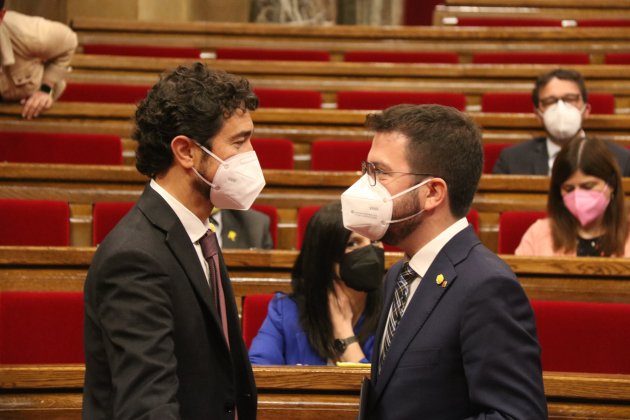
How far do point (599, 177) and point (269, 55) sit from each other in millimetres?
1199

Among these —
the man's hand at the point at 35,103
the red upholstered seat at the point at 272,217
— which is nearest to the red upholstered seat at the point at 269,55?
the man's hand at the point at 35,103

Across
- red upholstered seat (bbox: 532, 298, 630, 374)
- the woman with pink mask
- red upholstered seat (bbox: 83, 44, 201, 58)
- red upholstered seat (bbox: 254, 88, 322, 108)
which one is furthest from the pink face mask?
red upholstered seat (bbox: 83, 44, 201, 58)

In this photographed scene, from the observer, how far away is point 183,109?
55 cm

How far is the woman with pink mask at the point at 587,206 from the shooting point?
1.11m

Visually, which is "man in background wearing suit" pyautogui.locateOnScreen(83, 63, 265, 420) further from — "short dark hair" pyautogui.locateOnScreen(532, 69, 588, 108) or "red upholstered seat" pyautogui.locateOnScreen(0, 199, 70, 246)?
"short dark hair" pyautogui.locateOnScreen(532, 69, 588, 108)

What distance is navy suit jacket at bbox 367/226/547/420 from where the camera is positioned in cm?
48

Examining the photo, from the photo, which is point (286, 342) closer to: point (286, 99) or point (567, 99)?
point (567, 99)

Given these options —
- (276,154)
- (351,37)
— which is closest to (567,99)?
(276,154)

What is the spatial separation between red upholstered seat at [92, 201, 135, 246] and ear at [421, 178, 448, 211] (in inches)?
29.0

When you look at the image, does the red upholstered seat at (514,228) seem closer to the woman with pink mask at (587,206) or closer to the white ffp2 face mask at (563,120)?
the woman with pink mask at (587,206)

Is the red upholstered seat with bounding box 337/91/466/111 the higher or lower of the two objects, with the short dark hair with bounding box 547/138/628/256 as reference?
higher

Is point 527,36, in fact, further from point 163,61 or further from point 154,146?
point 154,146

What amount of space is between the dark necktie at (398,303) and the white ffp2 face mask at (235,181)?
0.12m

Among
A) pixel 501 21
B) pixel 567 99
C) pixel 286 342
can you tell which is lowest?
pixel 286 342
